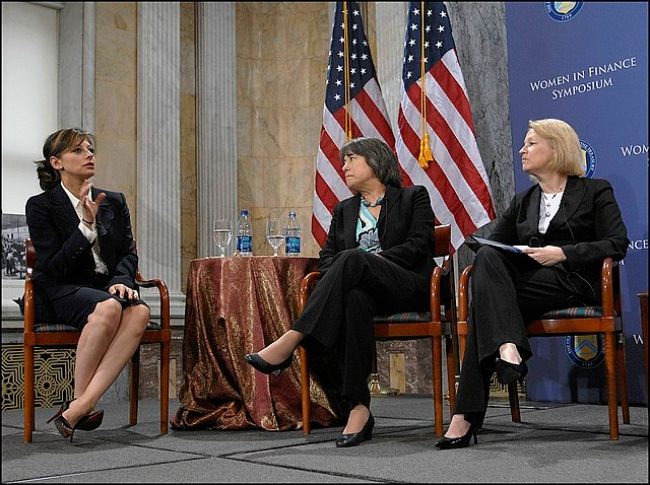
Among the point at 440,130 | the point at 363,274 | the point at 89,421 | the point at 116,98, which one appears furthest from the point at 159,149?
the point at 363,274

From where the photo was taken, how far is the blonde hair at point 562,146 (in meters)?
3.17

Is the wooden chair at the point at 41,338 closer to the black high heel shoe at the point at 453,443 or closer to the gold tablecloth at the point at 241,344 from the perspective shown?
the gold tablecloth at the point at 241,344

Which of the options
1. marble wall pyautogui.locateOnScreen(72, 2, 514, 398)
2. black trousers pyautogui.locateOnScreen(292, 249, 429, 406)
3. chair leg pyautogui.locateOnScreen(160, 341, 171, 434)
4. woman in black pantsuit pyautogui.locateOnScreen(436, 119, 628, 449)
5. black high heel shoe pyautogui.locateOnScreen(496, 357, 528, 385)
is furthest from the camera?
marble wall pyautogui.locateOnScreen(72, 2, 514, 398)

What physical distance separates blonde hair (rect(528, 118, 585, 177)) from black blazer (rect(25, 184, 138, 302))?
1759 mm

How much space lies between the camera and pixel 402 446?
2.73m

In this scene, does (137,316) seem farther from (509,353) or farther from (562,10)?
(562,10)

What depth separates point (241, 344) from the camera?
347 cm

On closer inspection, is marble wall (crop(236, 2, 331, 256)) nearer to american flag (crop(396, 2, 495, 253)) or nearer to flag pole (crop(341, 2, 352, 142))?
flag pole (crop(341, 2, 352, 142))

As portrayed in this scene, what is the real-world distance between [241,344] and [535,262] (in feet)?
4.08

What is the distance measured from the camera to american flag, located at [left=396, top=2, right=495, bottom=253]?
4.59 meters

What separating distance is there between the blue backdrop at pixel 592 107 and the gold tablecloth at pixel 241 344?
1458 mm

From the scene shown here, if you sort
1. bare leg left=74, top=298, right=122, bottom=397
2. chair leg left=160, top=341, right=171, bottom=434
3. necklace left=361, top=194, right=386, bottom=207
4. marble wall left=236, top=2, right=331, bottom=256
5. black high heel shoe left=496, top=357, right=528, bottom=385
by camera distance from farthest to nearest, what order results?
marble wall left=236, top=2, right=331, bottom=256 → necklace left=361, top=194, right=386, bottom=207 → chair leg left=160, top=341, right=171, bottom=434 → bare leg left=74, top=298, right=122, bottom=397 → black high heel shoe left=496, top=357, right=528, bottom=385

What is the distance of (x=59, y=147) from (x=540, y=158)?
6.39ft

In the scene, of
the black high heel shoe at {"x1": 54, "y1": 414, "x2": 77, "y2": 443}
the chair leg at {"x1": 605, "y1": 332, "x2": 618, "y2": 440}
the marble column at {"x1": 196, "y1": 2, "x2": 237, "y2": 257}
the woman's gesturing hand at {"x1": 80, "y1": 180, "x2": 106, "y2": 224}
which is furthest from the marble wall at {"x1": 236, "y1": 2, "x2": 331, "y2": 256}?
the chair leg at {"x1": 605, "y1": 332, "x2": 618, "y2": 440}
